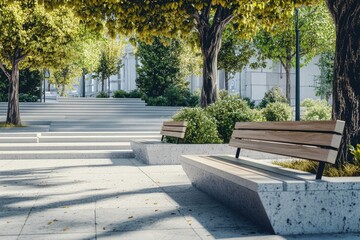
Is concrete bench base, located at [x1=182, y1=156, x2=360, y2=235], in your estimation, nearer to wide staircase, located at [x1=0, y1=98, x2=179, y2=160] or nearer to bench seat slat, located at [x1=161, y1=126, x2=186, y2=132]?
bench seat slat, located at [x1=161, y1=126, x2=186, y2=132]

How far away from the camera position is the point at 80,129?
79.4ft

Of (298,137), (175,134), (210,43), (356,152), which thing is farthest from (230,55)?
(298,137)

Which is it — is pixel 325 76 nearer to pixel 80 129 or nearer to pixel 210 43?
pixel 80 129

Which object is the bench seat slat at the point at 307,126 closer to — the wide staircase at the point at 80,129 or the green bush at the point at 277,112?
the wide staircase at the point at 80,129

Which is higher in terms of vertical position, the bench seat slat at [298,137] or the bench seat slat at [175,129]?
the bench seat slat at [298,137]

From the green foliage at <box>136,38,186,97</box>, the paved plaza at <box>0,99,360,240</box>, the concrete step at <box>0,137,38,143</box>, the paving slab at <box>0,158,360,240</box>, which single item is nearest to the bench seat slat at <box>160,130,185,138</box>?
the paved plaza at <box>0,99,360,240</box>

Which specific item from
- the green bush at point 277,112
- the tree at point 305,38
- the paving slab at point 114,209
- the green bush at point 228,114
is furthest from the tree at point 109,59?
the paving slab at point 114,209

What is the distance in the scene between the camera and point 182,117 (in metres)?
13.3

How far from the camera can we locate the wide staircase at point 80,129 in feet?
49.2

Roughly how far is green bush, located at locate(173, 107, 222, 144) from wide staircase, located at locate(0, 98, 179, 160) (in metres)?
2.46

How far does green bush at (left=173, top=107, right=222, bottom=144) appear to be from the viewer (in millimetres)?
12992

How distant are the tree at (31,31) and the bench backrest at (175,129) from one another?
1228 cm

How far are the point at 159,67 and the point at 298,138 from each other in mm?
34132

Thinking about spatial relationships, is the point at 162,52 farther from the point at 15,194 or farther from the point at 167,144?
the point at 15,194
